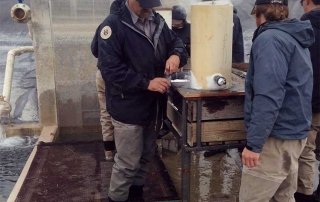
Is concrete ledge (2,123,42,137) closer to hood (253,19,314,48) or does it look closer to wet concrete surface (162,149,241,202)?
wet concrete surface (162,149,241,202)

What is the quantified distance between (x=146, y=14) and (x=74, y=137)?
12.2 feet

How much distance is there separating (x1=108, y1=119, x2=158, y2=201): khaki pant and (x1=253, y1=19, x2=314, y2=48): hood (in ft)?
4.44

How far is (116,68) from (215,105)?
841 millimetres

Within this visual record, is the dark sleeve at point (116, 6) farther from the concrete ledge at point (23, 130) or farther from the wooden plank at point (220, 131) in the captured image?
the concrete ledge at point (23, 130)

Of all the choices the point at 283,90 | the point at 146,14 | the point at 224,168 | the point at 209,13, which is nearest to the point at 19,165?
the point at 224,168

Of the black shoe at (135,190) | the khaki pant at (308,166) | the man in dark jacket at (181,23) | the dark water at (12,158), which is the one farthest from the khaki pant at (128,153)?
the man in dark jacket at (181,23)

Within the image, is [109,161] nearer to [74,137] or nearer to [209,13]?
[74,137]

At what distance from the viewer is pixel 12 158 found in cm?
605

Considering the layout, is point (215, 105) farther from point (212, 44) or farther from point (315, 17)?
point (315, 17)

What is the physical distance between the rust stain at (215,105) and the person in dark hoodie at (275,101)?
1.29ft

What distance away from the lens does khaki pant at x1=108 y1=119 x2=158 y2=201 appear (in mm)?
3367

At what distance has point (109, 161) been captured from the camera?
16.3 feet

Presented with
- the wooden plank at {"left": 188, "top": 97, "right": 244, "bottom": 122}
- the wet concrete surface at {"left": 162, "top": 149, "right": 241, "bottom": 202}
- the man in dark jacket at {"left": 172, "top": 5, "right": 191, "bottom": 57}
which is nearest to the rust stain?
the wooden plank at {"left": 188, "top": 97, "right": 244, "bottom": 122}

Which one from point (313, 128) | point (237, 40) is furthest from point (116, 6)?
point (237, 40)
